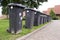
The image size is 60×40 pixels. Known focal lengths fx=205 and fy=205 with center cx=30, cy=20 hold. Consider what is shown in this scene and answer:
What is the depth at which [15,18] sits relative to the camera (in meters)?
10.7

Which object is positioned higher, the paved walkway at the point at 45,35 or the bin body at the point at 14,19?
the bin body at the point at 14,19

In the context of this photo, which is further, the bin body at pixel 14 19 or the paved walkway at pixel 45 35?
the bin body at pixel 14 19

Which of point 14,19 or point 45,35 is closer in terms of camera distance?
point 14,19

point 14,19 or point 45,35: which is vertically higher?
point 14,19

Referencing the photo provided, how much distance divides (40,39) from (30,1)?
26.5 m

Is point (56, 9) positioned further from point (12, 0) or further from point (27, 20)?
point (27, 20)

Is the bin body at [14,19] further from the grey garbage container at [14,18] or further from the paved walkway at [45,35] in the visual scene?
the paved walkway at [45,35]

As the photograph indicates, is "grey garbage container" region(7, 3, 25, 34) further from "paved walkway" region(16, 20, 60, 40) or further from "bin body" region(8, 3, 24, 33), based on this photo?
"paved walkway" region(16, 20, 60, 40)

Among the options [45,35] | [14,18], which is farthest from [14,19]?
[45,35]

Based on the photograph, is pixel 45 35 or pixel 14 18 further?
pixel 45 35

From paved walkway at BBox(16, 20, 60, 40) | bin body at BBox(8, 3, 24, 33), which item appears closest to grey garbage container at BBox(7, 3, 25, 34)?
bin body at BBox(8, 3, 24, 33)

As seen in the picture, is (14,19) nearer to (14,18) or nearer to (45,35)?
(14,18)

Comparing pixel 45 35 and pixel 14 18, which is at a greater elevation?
pixel 14 18

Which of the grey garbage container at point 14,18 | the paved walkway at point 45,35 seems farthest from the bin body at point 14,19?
the paved walkway at point 45,35
